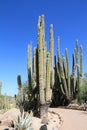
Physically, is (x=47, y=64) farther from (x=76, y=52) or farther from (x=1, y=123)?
(x=76, y=52)

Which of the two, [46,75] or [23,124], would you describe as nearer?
[23,124]

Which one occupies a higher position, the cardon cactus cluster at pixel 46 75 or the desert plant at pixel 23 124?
the cardon cactus cluster at pixel 46 75

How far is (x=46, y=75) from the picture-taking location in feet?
65.4

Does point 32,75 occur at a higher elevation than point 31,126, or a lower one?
higher

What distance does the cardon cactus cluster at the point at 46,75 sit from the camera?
63.6ft

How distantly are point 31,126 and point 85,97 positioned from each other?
1630 centimetres

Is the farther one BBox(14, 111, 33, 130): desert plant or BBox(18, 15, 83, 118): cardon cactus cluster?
BBox(18, 15, 83, 118): cardon cactus cluster

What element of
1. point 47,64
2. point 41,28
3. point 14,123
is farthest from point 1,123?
point 41,28

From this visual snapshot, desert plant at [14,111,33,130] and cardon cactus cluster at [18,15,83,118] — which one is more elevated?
cardon cactus cluster at [18,15,83,118]

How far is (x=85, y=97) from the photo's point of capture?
31141mm

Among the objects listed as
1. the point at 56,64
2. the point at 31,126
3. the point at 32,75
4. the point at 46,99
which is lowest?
the point at 31,126

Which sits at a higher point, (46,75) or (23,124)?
(46,75)

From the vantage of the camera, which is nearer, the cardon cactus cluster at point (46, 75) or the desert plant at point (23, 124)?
the desert plant at point (23, 124)

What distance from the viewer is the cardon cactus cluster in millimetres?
19375
